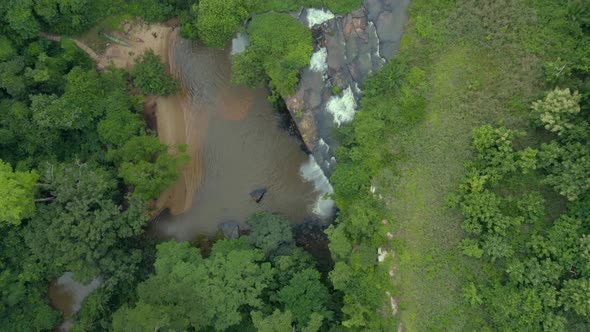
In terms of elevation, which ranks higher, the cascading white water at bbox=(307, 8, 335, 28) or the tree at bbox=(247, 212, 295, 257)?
the cascading white water at bbox=(307, 8, 335, 28)

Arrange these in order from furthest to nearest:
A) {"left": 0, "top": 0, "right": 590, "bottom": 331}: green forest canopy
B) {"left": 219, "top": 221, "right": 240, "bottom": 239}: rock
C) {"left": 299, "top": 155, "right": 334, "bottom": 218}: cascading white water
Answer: {"left": 219, "top": 221, "right": 240, "bottom": 239}: rock → {"left": 299, "top": 155, "right": 334, "bottom": 218}: cascading white water → {"left": 0, "top": 0, "right": 590, "bottom": 331}: green forest canopy

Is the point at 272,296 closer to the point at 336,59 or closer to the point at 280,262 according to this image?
the point at 280,262

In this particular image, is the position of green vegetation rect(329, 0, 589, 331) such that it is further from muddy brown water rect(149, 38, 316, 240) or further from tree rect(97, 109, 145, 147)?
tree rect(97, 109, 145, 147)

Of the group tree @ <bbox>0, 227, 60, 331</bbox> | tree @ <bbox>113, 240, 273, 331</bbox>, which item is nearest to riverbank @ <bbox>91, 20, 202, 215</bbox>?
tree @ <bbox>113, 240, 273, 331</bbox>

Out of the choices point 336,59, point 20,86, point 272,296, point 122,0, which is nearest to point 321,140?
point 336,59

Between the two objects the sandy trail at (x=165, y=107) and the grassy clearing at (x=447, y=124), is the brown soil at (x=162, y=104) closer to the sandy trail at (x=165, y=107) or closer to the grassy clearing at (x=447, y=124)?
the sandy trail at (x=165, y=107)

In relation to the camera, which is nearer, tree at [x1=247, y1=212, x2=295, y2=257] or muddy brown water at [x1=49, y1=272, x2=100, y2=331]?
tree at [x1=247, y1=212, x2=295, y2=257]
